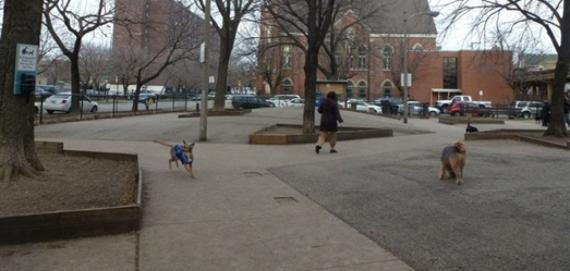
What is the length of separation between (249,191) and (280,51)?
202 feet

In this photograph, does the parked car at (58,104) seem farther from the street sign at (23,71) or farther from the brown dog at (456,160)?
the brown dog at (456,160)

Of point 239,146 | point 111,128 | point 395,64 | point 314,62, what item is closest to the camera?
point 239,146

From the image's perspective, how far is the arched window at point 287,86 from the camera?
81562 millimetres

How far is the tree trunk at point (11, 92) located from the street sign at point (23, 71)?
6.0 inches

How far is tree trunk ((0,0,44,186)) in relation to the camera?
24.1 ft

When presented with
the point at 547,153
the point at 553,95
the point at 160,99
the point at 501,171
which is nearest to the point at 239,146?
the point at 501,171

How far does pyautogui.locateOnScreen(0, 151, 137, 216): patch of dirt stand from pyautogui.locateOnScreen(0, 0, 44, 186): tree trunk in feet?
1.24

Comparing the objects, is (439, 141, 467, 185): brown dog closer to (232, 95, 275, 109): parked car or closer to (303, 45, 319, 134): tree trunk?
(303, 45, 319, 134): tree trunk

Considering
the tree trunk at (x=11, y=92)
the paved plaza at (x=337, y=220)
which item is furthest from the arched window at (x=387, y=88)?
the tree trunk at (x=11, y=92)

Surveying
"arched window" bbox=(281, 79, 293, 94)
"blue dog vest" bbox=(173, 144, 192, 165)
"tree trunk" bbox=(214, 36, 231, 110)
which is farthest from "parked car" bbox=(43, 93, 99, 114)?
"arched window" bbox=(281, 79, 293, 94)

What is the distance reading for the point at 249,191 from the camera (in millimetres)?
8133

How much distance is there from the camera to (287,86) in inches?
3231

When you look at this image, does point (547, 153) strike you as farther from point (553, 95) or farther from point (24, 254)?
point (24, 254)

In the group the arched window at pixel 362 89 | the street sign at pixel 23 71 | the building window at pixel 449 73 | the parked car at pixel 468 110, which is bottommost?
the street sign at pixel 23 71
